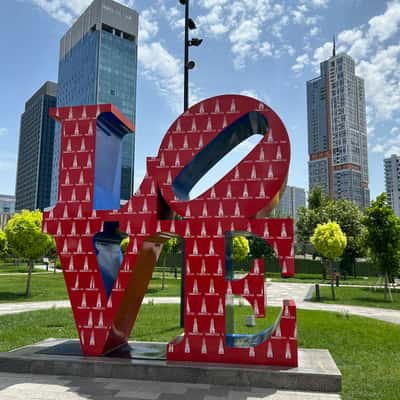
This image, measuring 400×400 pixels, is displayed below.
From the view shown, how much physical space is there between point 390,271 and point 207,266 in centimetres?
1871

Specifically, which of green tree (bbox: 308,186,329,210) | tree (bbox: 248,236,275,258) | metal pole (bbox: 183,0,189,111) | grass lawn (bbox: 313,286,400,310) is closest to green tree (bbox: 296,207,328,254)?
green tree (bbox: 308,186,329,210)

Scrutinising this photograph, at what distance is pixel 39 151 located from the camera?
140 meters

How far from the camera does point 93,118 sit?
28.1ft

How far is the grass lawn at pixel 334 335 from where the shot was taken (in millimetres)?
7348

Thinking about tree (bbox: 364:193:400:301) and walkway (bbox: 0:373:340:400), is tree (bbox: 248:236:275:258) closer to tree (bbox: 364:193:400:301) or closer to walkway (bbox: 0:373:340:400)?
tree (bbox: 364:193:400:301)

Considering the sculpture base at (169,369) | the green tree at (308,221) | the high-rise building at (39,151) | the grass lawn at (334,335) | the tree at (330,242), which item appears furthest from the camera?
the high-rise building at (39,151)

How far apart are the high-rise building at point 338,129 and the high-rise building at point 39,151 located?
293 ft

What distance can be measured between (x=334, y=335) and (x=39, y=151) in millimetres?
143398

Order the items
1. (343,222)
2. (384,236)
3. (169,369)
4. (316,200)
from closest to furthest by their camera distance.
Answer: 1. (169,369)
2. (384,236)
3. (343,222)
4. (316,200)

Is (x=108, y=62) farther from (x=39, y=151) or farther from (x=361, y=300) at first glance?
(x=361, y=300)

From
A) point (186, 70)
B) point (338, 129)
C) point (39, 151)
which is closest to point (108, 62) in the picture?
point (39, 151)

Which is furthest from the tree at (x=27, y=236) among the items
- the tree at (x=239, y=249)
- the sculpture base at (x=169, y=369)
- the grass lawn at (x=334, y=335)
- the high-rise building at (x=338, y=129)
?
the high-rise building at (x=338, y=129)

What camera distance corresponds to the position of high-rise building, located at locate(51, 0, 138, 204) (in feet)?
316

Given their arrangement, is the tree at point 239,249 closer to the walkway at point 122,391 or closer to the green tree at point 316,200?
the green tree at point 316,200
